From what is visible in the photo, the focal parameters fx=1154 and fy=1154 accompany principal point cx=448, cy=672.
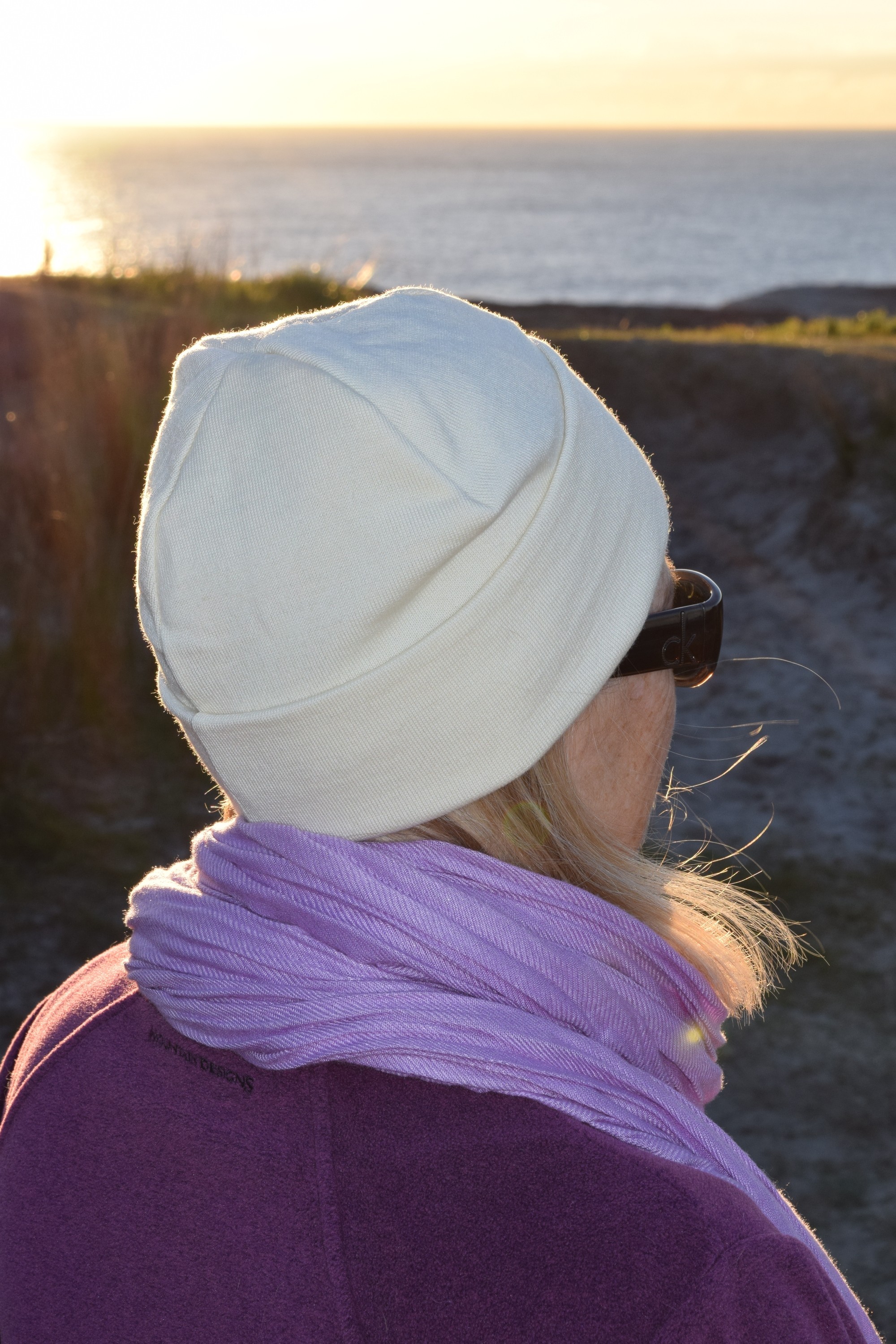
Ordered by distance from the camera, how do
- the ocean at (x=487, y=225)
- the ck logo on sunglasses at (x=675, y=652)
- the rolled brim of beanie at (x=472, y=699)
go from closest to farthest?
the rolled brim of beanie at (x=472, y=699) < the ck logo on sunglasses at (x=675, y=652) < the ocean at (x=487, y=225)

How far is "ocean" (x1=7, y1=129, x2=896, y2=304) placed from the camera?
143 feet

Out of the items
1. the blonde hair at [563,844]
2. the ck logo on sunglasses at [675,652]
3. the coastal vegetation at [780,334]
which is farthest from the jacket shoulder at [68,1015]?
the coastal vegetation at [780,334]

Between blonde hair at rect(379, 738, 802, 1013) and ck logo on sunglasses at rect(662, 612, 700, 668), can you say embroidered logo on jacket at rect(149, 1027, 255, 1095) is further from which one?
ck logo on sunglasses at rect(662, 612, 700, 668)

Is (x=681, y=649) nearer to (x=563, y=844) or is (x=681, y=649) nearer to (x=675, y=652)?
(x=675, y=652)

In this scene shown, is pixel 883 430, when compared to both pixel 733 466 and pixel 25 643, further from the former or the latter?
pixel 25 643

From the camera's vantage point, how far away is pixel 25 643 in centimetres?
597

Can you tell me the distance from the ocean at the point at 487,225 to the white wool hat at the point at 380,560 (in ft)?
4.11

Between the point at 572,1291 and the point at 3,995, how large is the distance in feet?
11.7

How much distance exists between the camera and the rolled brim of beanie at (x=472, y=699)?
1.32 m

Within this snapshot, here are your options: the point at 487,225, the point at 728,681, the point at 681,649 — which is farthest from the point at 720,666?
the point at 487,225

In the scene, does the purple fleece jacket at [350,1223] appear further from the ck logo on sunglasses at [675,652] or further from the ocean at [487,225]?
the ocean at [487,225]

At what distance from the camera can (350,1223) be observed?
41.9 inches

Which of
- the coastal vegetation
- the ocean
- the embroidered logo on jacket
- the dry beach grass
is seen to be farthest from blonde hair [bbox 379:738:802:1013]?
the coastal vegetation

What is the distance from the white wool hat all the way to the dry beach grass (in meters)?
2.01
